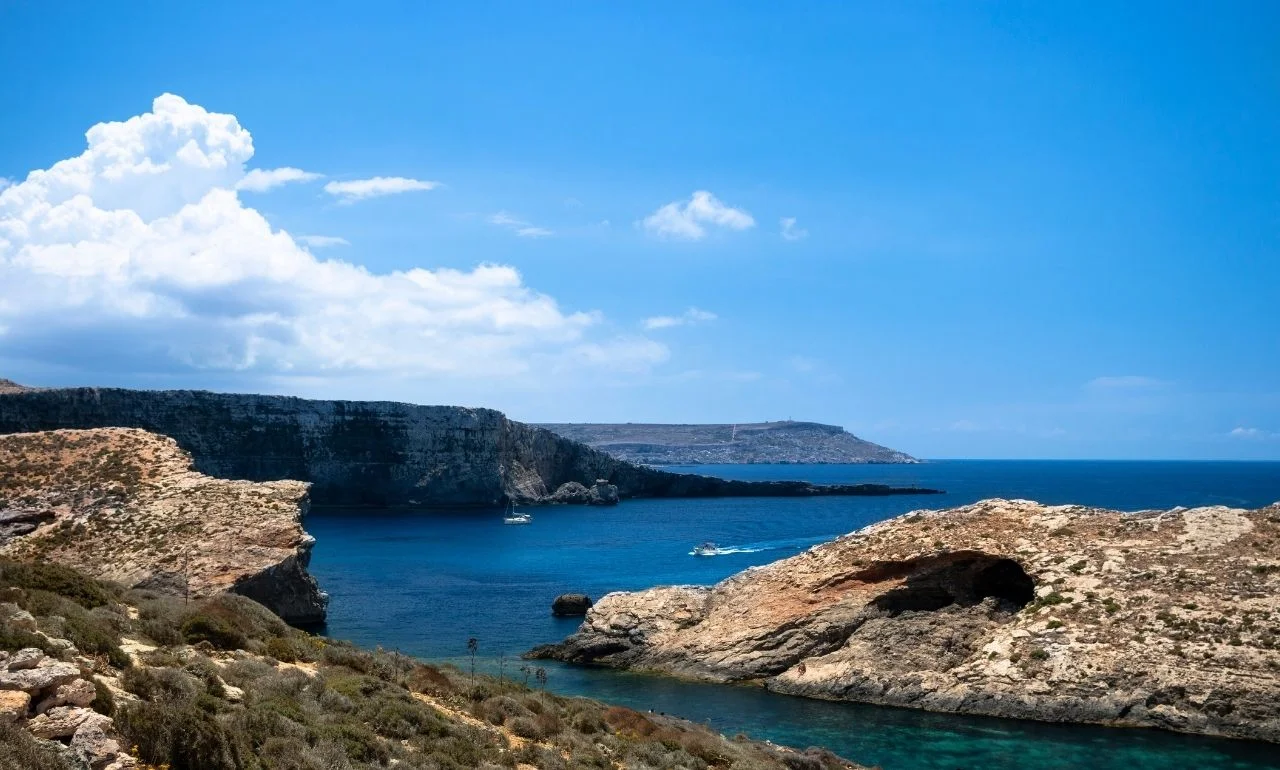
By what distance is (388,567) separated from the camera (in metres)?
62.6

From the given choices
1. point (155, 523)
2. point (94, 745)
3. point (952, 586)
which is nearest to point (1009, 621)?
point (952, 586)

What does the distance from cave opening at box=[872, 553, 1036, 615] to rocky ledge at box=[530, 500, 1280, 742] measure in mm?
50

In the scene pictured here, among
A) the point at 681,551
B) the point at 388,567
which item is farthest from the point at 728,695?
the point at 681,551

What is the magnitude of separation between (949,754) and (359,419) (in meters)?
102

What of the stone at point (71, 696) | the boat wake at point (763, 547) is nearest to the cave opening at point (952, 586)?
the stone at point (71, 696)

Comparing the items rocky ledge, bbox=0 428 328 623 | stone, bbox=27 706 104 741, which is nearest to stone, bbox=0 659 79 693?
stone, bbox=27 706 104 741

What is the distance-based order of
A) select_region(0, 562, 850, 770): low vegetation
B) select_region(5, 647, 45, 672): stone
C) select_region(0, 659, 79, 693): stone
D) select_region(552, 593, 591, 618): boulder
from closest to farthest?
1. select_region(0, 659, 79, 693): stone
2. select_region(5, 647, 45, 672): stone
3. select_region(0, 562, 850, 770): low vegetation
4. select_region(552, 593, 591, 618): boulder

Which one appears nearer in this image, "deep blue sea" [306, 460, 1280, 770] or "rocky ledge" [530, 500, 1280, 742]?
"deep blue sea" [306, 460, 1280, 770]

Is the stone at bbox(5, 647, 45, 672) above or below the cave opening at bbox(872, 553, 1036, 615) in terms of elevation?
above

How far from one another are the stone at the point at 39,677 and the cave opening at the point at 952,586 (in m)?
26.4

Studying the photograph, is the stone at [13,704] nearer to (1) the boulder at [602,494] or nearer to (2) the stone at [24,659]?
(2) the stone at [24,659]

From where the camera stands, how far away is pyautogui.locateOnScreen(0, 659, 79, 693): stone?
10484 millimetres

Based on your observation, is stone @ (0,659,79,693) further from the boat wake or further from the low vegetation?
the boat wake

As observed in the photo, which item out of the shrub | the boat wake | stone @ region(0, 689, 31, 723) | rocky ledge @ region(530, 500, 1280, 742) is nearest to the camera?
stone @ region(0, 689, 31, 723)
